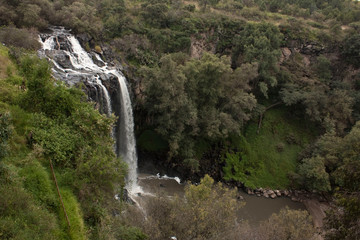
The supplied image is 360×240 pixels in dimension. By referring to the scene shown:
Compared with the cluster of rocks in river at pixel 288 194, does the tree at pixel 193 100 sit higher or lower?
higher

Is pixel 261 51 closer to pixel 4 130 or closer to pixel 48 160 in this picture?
pixel 48 160

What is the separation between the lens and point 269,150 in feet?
90.0

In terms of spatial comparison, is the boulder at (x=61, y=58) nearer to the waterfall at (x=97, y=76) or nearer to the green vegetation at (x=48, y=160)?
the waterfall at (x=97, y=76)

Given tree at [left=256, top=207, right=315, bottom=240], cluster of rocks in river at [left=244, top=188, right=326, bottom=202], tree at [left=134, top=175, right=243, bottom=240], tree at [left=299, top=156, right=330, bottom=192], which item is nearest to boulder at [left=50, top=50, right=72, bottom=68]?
tree at [left=134, top=175, right=243, bottom=240]

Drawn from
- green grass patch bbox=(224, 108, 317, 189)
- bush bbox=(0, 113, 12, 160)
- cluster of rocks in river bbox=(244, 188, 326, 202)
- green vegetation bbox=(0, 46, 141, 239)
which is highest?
bush bbox=(0, 113, 12, 160)

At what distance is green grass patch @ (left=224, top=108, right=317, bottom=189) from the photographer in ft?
81.8

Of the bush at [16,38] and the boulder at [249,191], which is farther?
the boulder at [249,191]

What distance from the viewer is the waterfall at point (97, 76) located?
17875 mm

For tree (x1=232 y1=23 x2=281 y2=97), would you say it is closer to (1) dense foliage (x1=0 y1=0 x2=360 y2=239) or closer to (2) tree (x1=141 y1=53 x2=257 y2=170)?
(1) dense foliage (x1=0 y1=0 x2=360 y2=239)

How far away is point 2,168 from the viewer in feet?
24.3

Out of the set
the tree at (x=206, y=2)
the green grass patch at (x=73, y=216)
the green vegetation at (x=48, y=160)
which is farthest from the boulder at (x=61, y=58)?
the tree at (x=206, y=2)

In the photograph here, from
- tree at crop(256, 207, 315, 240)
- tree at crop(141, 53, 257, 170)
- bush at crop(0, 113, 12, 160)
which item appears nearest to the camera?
bush at crop(0, 113, 12, 160)

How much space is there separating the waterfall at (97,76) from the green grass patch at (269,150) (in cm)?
1012

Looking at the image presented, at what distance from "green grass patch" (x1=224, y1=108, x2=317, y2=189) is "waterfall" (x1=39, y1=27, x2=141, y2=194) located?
10121mm
